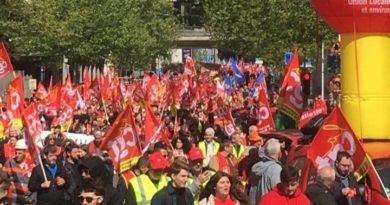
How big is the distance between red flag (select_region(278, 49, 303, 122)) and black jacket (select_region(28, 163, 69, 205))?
5903 mm

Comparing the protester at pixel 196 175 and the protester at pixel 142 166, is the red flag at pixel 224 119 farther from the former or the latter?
the protester at pixel 142 166

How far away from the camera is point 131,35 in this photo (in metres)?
58.1

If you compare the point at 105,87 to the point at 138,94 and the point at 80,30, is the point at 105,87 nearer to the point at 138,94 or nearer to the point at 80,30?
the point at 138,94

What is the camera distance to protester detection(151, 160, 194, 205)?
8352mm

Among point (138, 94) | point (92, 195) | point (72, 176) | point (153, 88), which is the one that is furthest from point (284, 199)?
point (153, 88)

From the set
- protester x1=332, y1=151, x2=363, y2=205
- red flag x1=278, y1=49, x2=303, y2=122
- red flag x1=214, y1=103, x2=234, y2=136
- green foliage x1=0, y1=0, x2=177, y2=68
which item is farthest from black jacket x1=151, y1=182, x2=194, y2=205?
green foliage x1=0, y1=0, x2=177, y2=68

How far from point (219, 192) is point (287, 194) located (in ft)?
2.17

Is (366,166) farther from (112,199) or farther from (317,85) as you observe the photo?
(317,85)

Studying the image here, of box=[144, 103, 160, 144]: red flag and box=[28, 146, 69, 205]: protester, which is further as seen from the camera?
box=[144, 103, 160, 144]: red flag

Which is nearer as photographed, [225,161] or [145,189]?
[145,189]

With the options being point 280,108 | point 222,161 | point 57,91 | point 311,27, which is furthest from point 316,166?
point 311,27

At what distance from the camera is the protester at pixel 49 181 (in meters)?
10.6

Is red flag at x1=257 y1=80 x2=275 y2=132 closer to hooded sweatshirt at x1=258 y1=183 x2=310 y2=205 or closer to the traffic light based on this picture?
the traffic light

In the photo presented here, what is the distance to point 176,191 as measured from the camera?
843 cm
